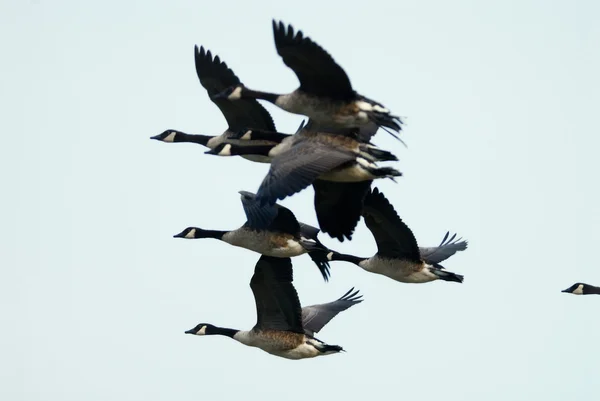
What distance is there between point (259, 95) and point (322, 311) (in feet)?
21.0

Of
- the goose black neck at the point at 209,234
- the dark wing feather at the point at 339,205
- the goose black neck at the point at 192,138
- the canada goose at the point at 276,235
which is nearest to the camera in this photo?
the dark wing feather at the point at 339,205

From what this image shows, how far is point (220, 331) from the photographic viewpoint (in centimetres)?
3422

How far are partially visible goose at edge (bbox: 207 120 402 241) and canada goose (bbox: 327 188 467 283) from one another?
82cm

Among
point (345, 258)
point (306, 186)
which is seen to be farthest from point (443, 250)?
point (306, 186)

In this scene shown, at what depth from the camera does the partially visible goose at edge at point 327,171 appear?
27.6 meters

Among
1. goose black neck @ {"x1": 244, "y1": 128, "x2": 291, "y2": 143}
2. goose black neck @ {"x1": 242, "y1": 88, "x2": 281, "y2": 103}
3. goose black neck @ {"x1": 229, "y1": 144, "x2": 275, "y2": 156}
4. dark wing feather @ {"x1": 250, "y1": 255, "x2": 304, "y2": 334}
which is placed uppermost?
goose black neck @ {"x1": 242, "y1": 88, "x2": 281, "y2": 103}

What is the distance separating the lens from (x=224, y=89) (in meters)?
33.7

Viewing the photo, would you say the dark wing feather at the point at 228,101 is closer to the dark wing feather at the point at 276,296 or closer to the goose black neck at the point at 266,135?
the goose black neck at the point at 266,135

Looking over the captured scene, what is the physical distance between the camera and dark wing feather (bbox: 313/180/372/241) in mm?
30484

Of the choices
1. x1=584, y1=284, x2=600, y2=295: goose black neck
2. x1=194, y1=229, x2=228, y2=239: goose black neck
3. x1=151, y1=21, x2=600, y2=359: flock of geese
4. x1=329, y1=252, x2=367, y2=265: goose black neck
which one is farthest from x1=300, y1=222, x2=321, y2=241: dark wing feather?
x1=584, y1=284, x2=600, y2=295: goose black neck

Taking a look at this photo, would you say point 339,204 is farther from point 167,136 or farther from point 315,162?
point 167,136

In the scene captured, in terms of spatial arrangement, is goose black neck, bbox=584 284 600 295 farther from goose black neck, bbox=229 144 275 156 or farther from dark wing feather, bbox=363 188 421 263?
goose black neck, bbox=229 144 275 156

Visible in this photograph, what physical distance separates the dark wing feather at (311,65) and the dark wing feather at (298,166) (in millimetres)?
1035

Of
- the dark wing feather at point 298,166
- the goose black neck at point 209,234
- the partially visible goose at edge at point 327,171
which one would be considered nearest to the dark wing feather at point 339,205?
the partially visible goose at edge at point 327,171
